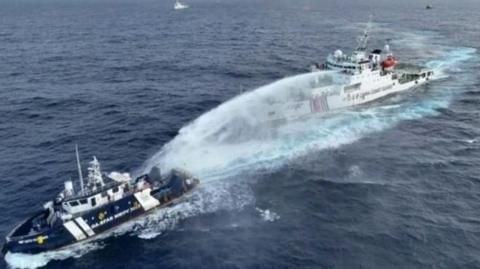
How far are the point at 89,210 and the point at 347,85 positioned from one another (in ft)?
224

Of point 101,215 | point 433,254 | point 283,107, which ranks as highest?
point 283,107

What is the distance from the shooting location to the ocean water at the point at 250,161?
56.2 m

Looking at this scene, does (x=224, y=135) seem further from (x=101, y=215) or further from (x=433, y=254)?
(x=433, y=254)

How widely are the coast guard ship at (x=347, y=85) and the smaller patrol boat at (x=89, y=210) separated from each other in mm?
35106

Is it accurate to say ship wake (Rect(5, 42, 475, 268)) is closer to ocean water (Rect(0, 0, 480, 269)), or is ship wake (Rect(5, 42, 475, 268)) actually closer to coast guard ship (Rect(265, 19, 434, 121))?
ocean water (Rect(0, 0, 480, 269))

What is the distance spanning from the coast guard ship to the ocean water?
309cm

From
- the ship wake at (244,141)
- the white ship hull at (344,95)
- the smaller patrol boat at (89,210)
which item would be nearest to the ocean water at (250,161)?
the ship wake at (244,141)

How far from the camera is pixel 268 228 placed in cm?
5975

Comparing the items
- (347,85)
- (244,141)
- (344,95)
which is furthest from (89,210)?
(347,85)

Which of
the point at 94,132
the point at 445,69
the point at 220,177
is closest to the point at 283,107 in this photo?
the point at 220,177

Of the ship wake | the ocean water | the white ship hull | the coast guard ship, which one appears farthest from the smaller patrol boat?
the white ship hull

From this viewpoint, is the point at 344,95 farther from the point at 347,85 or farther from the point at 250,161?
the point at 250,161

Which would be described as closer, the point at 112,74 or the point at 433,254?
the point at 433,254

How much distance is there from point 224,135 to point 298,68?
6437cm
